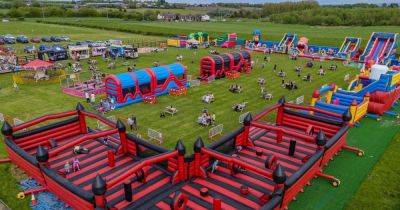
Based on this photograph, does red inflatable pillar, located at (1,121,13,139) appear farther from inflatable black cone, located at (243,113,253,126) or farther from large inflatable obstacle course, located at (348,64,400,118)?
large inflatable obstacle course, located at (348,64,400,118)

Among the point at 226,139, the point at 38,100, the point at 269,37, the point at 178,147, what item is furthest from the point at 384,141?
the point at 269,37

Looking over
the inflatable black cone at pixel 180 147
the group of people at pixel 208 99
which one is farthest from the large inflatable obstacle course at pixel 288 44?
the inflatable black cone at pixel 180 147

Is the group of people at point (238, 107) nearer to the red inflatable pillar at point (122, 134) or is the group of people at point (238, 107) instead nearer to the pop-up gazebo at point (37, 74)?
the red inflatable pillar at point (122, 134)

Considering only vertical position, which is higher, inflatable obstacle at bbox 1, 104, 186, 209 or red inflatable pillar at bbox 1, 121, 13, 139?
red inflatable pillar at bbox 1, 121, 13, 139

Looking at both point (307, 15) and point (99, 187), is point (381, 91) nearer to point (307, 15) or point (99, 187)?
point (99, 187)

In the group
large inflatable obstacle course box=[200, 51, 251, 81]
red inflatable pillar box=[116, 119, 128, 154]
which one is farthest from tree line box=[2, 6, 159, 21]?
red inflatable pillar box=[116, 119, 128, 154]

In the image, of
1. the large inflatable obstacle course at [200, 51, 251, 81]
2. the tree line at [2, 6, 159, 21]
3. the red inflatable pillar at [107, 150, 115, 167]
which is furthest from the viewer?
the tree line at [2, 6, 159, 21]
